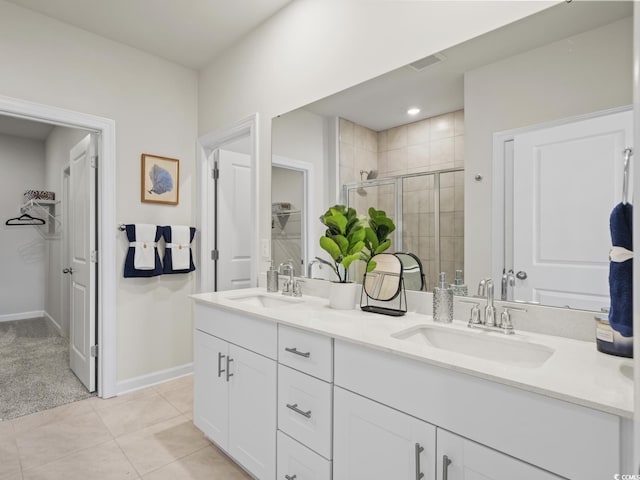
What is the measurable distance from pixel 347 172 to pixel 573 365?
1327 mm

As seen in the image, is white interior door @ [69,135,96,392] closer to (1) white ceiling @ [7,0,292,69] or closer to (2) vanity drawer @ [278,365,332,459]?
(1) white ceiling @ [7,0,292,69]

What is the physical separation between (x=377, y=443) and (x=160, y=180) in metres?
2.61

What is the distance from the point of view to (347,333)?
4.14ft

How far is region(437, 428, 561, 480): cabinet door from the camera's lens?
2.80 feet

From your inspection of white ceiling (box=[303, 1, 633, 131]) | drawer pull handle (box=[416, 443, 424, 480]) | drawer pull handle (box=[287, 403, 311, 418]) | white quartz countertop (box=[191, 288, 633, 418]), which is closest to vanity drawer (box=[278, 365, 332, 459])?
Result: drawer pull handle (box=[287, 403, 311, 418])

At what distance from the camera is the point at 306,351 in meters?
1.39

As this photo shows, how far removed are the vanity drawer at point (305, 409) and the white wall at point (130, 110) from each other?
1.86 m

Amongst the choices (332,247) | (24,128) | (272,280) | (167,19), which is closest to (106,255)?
(272,280)

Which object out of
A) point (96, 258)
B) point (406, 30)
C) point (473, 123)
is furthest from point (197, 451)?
point (406, 30)

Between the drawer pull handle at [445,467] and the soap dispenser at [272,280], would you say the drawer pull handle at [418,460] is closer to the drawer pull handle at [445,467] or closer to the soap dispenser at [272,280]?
the drawer pull handle at [445,467]

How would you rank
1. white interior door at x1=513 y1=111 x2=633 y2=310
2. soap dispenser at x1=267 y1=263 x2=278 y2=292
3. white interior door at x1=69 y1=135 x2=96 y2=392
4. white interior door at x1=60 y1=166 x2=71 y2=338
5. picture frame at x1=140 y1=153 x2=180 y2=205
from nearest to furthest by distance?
white interior door at x1=513 y1=111 x2=633 y2=310
soap dispenser at x1=267 y1=263 x2=278 y2=292
white interior door at x1=69 y1=135 x2=96 y2=392
picture frame at x1=140 y1=153 x2=180 y2=205
white interior door at x1=60 y1=166 x2=71 y2=338

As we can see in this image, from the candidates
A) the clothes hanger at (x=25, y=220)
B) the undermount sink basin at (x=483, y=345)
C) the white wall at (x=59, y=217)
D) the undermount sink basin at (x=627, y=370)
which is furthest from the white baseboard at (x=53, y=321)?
the undermount sink basin at (x=627, y=370)

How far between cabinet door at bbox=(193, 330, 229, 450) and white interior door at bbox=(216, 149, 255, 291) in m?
1.19

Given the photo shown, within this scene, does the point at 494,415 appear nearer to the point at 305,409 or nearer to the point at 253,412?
the point at 305,409
